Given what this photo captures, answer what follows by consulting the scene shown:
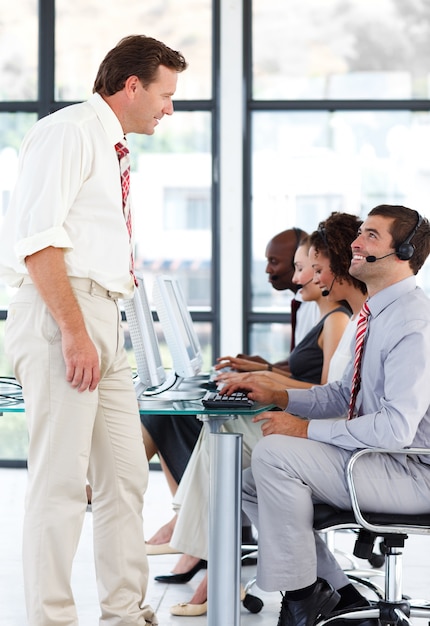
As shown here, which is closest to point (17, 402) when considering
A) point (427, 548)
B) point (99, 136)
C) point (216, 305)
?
point (99, 136)

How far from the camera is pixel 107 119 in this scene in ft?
7.88

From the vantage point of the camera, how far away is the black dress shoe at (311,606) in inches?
95.2

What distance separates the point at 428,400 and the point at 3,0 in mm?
4408

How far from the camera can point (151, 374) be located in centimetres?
309

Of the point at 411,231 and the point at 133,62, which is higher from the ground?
the point at 133,62

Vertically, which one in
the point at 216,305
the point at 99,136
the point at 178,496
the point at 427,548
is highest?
the point at 99,136

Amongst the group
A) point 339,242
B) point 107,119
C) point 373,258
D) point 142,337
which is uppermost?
point 107,119

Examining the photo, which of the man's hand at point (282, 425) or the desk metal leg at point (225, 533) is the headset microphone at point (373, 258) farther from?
the desk metal leg at point (225, 533)

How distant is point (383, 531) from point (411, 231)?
838mm

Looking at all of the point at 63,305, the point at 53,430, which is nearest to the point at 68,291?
the point at 63,305

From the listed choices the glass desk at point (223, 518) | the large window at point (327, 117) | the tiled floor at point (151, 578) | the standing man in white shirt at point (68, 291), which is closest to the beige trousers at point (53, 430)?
the standing man in white shirt at point (68, 291)

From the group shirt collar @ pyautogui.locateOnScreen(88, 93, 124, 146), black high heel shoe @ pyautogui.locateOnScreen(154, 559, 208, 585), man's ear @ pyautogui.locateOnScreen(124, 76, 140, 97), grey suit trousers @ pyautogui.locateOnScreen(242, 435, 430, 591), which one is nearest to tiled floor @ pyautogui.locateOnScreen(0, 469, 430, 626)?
black high heel shoe @ pyautogui.locateOnScreen(154, 559, 208, 585)

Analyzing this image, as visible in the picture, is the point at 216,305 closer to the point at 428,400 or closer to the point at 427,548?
the point at 427,548

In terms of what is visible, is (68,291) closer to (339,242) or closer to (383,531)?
(383,531)
